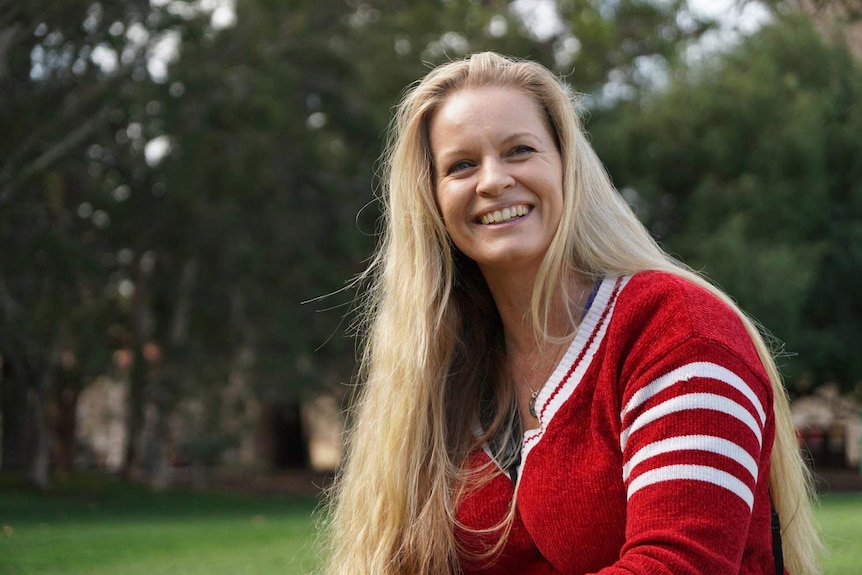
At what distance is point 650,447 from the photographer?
6.56ft

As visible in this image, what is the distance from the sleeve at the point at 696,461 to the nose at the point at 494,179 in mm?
583

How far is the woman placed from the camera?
1975mm

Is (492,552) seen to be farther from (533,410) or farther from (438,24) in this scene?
(438,24)

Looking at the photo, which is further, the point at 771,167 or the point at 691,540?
the point at 771,167

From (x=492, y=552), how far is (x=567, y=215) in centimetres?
72

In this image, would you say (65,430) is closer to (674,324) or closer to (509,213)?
(509,213)

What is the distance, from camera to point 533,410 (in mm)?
2467

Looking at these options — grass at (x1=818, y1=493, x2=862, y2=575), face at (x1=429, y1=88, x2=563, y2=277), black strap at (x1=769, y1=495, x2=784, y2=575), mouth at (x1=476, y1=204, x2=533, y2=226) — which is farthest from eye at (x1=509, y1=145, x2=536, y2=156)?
grass at (x1=818, y1=493, x2=862, y2=575)

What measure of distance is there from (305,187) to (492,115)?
18304mm

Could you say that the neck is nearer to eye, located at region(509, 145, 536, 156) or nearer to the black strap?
eye, located at region(509, 145, 536, 156)

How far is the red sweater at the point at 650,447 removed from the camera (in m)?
1.95

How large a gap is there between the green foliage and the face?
1759 cm

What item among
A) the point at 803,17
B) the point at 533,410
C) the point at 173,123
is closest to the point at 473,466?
the point at 533,410

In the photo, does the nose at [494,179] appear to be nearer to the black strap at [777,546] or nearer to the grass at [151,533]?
the black strap at [777,546]
